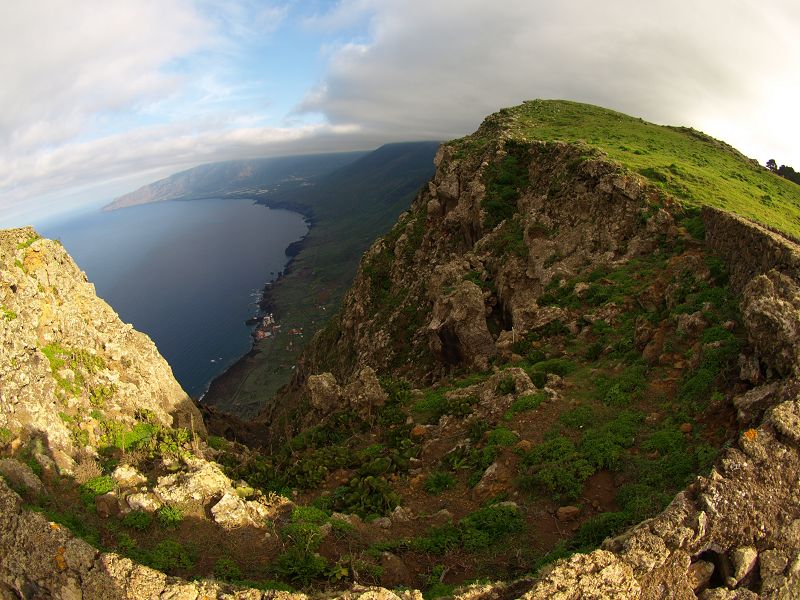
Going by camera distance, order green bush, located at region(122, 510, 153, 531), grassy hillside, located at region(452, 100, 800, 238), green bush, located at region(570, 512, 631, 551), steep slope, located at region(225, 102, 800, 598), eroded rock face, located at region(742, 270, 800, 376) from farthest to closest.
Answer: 1. grassy hillside, located at region(452, 100, 800, 238)
2. green bush, located at region(122, 510, 153, 531)
3. eroded rock face, located at region(742, 270, 800, 376)
4. green bush, located at region(570, 512, 631, 551)
5. steep slope, located at region(225, 102, 800, 598)

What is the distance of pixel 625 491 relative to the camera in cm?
1384

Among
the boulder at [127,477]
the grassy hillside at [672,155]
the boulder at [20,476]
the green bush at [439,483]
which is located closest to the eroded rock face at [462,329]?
the green bush at [439,483]

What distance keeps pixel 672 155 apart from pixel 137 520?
178ft

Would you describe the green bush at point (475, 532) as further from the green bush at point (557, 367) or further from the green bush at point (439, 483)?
the green bush at point (557, 367)

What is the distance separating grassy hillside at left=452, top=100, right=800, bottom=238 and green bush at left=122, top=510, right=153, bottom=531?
32513 mm

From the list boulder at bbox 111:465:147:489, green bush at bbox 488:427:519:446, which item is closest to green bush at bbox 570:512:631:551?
green bush at bbox 488:427:519:446

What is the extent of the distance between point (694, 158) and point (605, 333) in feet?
116

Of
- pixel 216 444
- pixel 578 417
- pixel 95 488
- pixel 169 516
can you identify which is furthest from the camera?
pixel 216 444

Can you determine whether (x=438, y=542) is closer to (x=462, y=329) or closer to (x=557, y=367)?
(x=557, y=367)

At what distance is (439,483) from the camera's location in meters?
18.5

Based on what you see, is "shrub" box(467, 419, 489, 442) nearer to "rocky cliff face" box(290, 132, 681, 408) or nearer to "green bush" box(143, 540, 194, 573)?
"rocky cliff face" box(290, 132, 681, 408)

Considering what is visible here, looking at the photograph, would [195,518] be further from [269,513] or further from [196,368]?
[196,368]

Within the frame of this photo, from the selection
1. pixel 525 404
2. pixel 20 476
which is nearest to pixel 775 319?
pixel 525 404

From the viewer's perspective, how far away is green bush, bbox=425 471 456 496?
59.7 feet
